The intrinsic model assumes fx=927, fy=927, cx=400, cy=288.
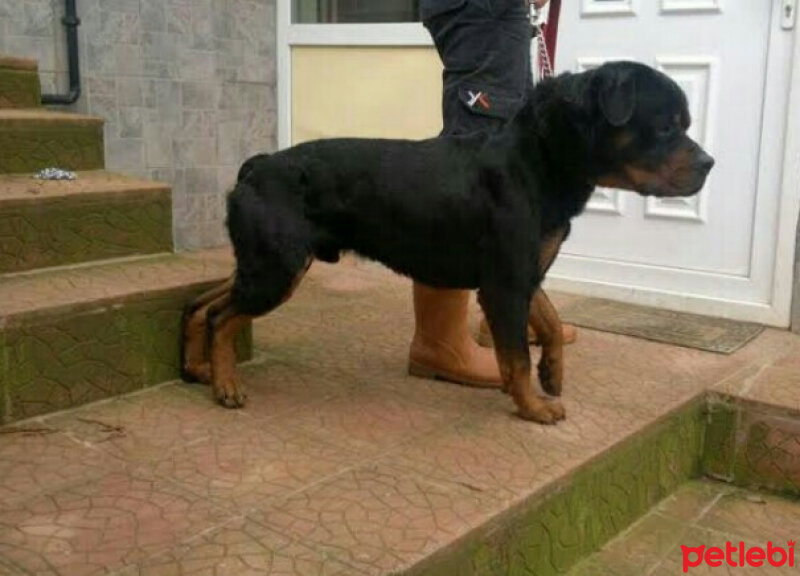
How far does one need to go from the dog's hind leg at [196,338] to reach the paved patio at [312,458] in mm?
48

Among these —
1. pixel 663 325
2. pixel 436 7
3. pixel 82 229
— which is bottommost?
pixel 663 325

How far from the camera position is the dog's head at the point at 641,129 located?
228cm

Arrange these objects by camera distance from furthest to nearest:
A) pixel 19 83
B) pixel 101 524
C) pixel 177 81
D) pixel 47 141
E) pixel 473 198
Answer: pixel 177 81 < pixel 19 83 < pixel 47 141 < pixel 473 198 < pixel 101 524

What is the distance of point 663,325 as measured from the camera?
11.7ft

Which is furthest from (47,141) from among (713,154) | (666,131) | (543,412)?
(713,154)

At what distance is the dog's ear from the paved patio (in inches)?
32.0

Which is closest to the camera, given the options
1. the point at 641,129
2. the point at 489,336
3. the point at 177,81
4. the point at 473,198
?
the point at 641,129

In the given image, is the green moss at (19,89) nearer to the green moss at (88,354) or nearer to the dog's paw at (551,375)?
the green moss at (88,354)

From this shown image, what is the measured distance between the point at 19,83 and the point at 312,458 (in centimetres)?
215

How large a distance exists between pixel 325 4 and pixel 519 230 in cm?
300

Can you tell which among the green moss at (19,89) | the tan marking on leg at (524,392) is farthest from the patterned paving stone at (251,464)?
the green moss at (19,89)

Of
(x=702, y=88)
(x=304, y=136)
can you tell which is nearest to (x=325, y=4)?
(x=304, y=136)

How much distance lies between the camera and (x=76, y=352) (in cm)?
249

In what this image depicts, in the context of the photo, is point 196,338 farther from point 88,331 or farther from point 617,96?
point 617,96
